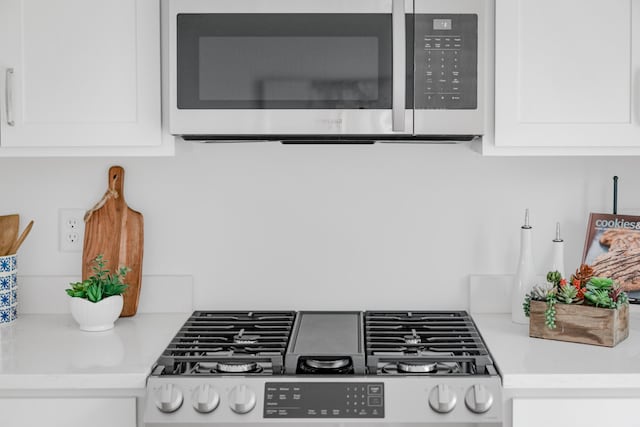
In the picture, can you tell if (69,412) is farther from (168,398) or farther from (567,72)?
(567,72)

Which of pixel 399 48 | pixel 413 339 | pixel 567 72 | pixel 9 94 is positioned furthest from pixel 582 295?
pixel 9 94

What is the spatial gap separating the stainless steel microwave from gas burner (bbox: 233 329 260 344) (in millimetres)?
556

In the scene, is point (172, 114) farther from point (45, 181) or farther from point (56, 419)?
point (56, 419)

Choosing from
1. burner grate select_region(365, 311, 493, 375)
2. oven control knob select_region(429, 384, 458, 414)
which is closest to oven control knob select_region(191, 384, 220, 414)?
burner grate select_region(365, 311, 493, 375)

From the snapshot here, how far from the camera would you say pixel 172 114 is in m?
1.98

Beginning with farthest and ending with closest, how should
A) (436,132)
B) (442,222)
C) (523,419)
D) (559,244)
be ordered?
(442,222) → (559,244) → (436,132) → (523,419)

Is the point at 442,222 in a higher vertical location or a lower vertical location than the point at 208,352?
higher

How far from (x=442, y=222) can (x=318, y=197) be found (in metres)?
0.40

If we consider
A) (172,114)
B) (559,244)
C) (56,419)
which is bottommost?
(56,419)

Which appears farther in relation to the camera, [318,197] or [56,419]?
[318,197]

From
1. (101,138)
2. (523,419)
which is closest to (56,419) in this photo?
(101,138)

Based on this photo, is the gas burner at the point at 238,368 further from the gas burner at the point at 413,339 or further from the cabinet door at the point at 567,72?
the cabinet door at the point at 567,72

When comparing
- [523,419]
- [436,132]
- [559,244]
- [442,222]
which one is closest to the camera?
[523,419]

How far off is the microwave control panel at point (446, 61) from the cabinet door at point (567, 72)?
0.08 m
